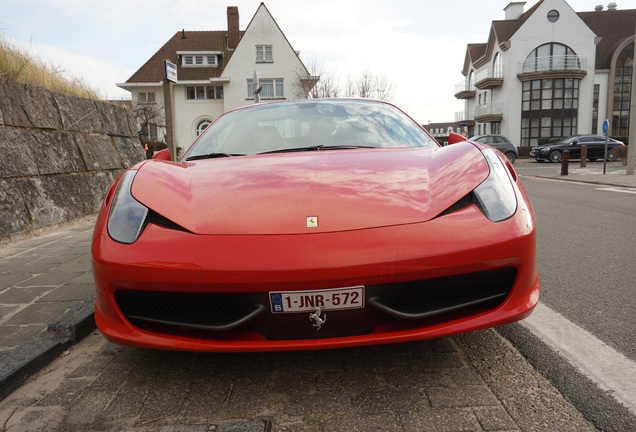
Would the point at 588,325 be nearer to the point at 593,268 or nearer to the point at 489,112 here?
the point at 593,268

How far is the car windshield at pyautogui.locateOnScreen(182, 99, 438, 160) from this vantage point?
271 cm

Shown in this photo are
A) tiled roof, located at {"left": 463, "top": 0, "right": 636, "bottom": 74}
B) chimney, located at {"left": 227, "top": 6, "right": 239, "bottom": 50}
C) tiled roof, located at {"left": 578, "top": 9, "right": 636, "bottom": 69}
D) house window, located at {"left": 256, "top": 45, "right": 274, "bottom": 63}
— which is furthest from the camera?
chimney, located at {"left": 227, "top": 6, "right": 239, "bottom": 50}

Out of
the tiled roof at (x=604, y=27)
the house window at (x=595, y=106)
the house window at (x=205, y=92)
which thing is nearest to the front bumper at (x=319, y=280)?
the house window at (x=205, y=92)

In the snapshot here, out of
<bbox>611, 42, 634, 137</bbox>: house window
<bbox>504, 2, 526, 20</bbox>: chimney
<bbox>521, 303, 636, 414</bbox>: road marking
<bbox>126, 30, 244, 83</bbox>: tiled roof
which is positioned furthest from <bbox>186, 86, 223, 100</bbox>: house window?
<bbox>521, 303, 636, 414</bbox>: road marking

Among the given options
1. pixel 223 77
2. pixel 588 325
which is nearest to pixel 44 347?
pixel 588 325

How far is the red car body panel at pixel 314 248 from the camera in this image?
1596 mm

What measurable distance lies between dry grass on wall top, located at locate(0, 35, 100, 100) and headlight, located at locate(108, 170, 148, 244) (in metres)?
4.32

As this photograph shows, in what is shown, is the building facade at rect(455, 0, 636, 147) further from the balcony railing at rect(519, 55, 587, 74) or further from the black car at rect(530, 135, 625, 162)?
the black car at rect(530, 135, 625, 162)

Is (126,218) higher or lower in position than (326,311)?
higher

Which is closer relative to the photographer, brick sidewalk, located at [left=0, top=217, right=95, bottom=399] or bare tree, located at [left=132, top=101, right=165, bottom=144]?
brick sidewalk, located at [left=0, top=217, right=95, bottom=399]

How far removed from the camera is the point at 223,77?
3550 centimetres

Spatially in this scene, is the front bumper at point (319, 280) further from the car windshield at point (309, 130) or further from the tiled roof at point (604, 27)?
the tiled roof at point (604, 27)

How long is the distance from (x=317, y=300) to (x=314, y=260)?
144 millimetres

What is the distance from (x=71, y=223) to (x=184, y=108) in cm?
3330
